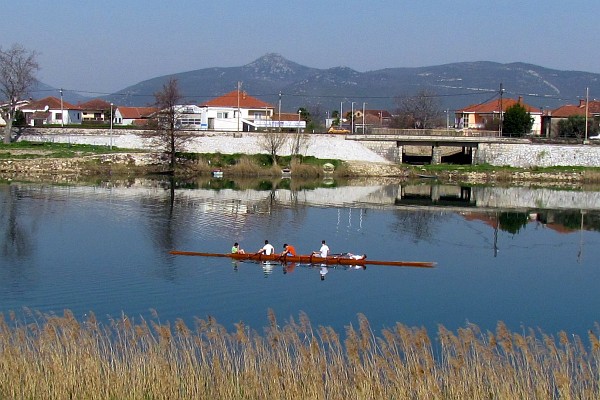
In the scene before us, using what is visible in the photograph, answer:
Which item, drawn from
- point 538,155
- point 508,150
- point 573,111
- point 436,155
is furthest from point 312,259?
point 573,111

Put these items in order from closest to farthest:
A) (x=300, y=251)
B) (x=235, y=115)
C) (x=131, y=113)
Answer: (x=300, y=251) → (x=235, y=115) → (x=131, y=113)

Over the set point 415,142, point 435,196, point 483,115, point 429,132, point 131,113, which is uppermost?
point 483,115

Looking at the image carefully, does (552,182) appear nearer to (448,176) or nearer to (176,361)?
(448,176)

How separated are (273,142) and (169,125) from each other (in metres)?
6.86

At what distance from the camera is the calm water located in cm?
1811

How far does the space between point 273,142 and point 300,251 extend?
30863 millimetres

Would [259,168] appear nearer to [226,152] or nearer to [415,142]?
[226,152]

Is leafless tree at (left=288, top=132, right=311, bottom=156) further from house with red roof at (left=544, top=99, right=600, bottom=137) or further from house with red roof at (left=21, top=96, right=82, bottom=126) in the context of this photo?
house with red roof at (left=21, top=96, right=82, bottom=126)

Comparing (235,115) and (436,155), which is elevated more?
(235,115)

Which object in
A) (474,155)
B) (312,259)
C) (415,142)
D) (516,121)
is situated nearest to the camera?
(312,259)

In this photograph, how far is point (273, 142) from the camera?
55.7 m

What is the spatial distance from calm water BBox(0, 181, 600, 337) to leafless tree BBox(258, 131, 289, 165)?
13166 millimetres

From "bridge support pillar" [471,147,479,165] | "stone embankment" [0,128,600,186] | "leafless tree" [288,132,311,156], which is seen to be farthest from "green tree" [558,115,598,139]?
"leafless tree" [288,132,311,156]

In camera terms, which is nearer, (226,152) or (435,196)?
(435,196)
